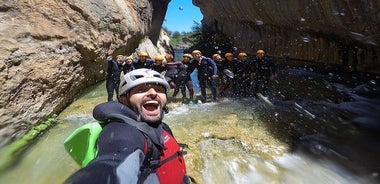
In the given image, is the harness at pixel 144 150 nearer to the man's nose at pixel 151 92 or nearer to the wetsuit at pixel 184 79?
the man's nose at pixel 151 92

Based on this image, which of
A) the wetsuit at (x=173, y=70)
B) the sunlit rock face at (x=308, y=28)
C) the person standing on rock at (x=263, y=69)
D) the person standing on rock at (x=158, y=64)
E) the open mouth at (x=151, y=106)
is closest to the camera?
the open mouth at (x=151, y=106)

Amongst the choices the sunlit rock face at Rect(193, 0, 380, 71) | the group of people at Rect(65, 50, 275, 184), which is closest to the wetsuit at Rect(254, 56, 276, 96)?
the sunlit rock face at Rect(193, 0, 380, 71)

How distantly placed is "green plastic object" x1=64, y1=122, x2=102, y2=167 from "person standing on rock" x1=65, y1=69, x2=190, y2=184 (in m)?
0.09

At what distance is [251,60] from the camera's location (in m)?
12.0

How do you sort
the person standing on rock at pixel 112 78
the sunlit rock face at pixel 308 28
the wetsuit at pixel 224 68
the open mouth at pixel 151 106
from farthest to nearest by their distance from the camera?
the sunlit rock face at pixel 308 28
the wetsuit at pixel 224 68
the person standing on rock at pixel 112 78
the open mouth at pixel 151 106

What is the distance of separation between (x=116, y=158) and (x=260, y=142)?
577 centimetres

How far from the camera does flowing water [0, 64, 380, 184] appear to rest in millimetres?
5754

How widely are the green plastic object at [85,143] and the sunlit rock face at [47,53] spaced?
198 inches

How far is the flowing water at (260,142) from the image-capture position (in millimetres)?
5754

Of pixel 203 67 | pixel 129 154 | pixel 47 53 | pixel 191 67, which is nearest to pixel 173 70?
pixel 191 67

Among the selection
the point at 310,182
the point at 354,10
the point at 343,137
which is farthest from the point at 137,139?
the point at 354,10

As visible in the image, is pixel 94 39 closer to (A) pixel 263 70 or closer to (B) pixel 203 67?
(B) pixel 203 67

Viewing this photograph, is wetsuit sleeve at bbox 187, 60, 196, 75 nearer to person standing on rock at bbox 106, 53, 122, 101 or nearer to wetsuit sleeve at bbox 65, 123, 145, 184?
person standing on rock at bbox 106, 53, 122, 101

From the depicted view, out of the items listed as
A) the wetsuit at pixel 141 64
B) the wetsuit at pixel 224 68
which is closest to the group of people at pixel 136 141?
the wetsuit at pixel 141 64
